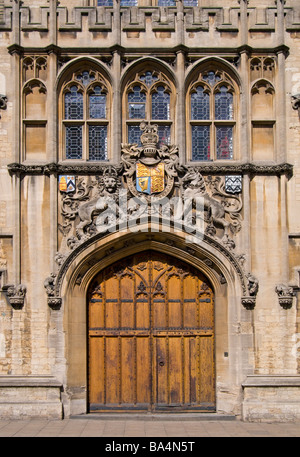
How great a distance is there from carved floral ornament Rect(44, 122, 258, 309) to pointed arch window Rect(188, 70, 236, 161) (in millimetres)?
724

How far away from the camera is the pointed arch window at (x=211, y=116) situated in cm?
1706

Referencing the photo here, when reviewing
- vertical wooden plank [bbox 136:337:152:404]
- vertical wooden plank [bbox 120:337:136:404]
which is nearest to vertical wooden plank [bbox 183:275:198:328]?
vertical wooden plank [bbox 136:337:152:404]

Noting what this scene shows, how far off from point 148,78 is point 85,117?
186 cm

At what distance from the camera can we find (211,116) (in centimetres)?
1709

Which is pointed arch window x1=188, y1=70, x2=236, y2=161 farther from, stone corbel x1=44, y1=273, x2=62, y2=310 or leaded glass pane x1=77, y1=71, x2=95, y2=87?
stone corbel x1=44, y1=273, x2=62, y2=310

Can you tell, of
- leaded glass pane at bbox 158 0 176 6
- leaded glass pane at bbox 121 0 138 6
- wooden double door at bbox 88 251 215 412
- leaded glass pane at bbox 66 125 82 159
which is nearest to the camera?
wooden double door at bbox 88 251 215 412

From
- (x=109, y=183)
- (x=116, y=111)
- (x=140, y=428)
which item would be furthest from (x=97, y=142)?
(x=140, y=428)

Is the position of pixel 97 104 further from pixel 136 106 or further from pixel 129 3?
pixel 129 3

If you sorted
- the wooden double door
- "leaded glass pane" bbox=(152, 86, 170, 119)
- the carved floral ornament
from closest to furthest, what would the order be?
the carved floral ornament < the wooden double door < "leaded glass pane" bbox=(152, 86, 170, 119)

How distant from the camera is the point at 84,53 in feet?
55.7

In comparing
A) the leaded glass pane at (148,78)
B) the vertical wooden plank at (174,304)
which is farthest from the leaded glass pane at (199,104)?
the vertical wooden plank at (174,304)

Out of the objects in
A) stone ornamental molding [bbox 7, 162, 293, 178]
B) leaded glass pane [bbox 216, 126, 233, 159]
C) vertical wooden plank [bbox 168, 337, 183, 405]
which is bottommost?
vertical wooden plank [bbox 168, 337, 183, 405]

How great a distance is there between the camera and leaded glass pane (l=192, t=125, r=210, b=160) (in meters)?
17.0

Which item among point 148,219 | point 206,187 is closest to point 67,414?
point 148,219
